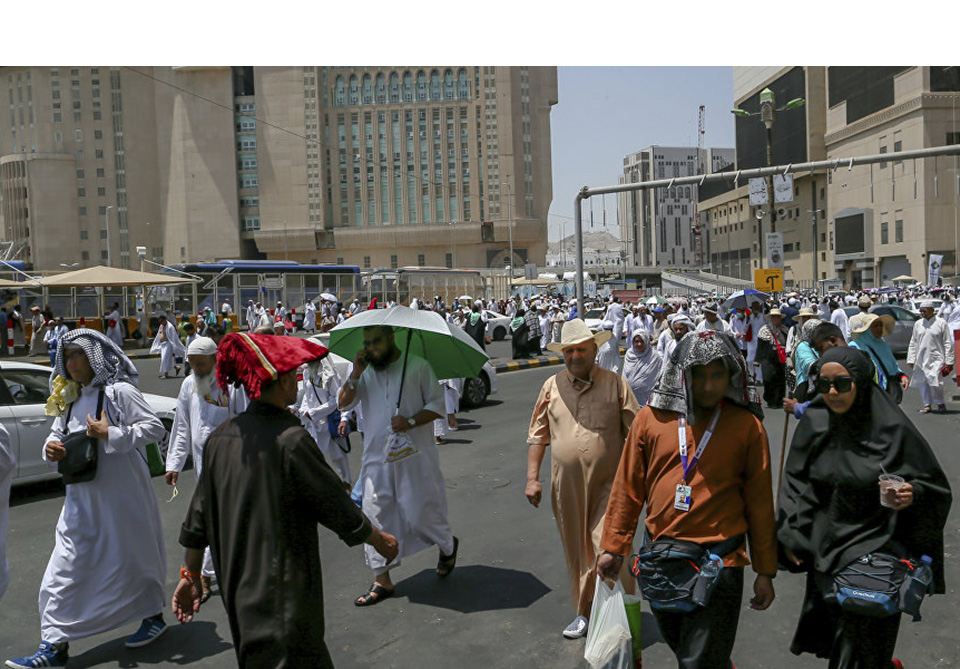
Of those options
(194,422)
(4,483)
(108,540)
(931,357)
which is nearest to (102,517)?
(108,540)

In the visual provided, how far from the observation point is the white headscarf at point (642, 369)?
390 inches

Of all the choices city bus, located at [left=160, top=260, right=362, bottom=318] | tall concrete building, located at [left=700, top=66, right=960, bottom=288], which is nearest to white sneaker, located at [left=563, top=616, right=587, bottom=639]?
city bus, located at [left=160, top=260, right=362, bottom=318]

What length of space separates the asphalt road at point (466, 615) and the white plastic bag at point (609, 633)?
0.84 m

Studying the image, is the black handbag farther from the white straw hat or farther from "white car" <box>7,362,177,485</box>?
"white car" <box>7,362,177,485</box>

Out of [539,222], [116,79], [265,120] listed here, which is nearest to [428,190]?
[539,222]

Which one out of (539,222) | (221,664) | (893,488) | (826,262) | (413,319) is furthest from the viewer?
(539,222)

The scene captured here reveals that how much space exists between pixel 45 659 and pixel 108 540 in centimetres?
64

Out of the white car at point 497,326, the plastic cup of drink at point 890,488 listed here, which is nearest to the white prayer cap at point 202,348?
the plastic cup of drink at point 890,488

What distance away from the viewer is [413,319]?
18.9 ft

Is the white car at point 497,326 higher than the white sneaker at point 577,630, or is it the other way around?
the white car at point 497,326

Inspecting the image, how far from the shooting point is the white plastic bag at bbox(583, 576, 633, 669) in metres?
3.62

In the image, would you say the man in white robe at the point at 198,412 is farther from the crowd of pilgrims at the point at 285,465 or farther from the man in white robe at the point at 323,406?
the man in white robe at the point at 323,406

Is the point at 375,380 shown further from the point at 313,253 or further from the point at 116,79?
the point at 116,79

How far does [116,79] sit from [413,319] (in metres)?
94.3
